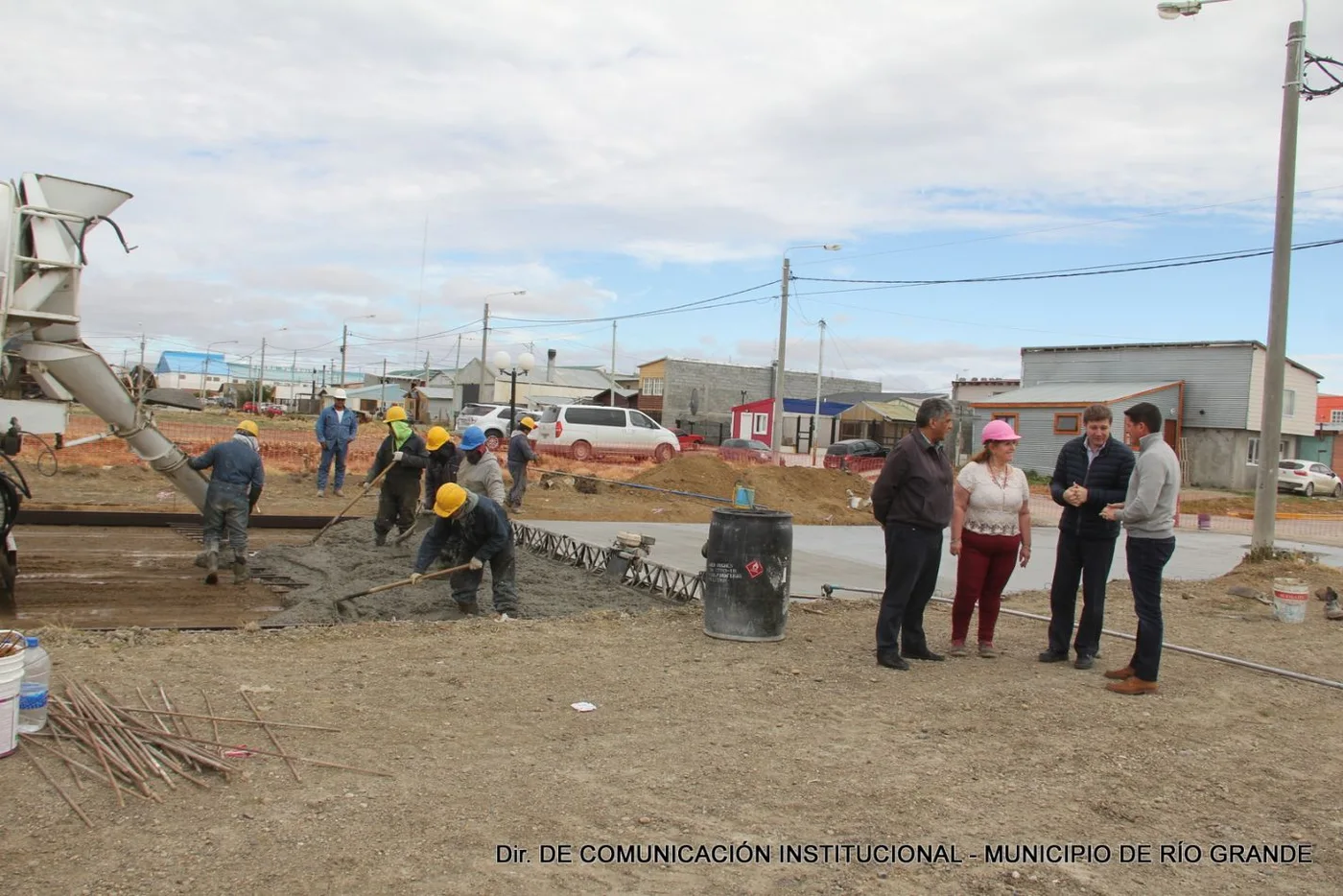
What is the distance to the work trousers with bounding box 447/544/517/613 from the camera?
7910 mm

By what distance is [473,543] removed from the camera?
7.84 m

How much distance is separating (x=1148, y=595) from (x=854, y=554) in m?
7.10

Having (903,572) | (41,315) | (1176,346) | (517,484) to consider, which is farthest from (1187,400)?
(41,315)

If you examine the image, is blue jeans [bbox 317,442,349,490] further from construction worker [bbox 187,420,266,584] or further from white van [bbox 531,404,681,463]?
white van [bbox 531,404,681,463]

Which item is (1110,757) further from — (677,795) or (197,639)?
(197,639)

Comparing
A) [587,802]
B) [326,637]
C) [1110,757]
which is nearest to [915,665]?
[1110,757]

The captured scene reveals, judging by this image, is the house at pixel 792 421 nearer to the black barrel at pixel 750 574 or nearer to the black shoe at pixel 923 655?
the black barrel at pixel 750 574

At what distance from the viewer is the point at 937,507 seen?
609cm

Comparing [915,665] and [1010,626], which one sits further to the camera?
[1010,626]

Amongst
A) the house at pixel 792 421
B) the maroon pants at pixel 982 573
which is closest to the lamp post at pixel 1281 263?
the maroon pants at pixel 982 573

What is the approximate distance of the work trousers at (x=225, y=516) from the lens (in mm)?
9430

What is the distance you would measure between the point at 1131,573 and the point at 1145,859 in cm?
249

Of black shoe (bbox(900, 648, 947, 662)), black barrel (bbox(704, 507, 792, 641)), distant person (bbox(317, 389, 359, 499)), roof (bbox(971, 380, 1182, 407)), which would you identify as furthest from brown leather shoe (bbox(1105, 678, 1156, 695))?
roof (bbox(971, 380, 1182, 407))

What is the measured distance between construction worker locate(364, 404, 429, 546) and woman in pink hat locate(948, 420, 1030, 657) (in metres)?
6.38
